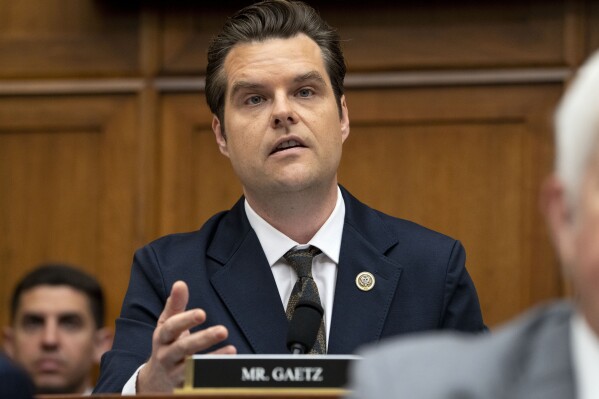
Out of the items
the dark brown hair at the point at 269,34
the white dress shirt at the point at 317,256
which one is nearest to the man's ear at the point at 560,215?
the white dress shirt at the point at 317,256

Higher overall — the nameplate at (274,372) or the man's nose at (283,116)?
the man's nose at (283,116)

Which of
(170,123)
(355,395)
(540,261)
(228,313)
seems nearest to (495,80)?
(540,261)

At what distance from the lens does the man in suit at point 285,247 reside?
8.91 ft

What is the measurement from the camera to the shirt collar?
2.84 m

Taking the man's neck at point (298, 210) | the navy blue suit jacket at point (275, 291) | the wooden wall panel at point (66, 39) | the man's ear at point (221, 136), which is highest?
the wooden wall panel at point (66, 39)

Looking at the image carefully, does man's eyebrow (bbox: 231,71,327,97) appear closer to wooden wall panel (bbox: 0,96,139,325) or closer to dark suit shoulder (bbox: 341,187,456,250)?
dark suit shoulder (bbox: 341,187,456,250)

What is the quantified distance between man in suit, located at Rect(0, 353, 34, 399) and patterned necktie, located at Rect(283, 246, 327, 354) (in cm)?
104

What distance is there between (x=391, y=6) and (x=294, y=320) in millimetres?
2437

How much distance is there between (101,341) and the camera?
4.58 metres

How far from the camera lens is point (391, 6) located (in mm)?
4555

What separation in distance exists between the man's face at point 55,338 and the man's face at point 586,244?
3.37 metres

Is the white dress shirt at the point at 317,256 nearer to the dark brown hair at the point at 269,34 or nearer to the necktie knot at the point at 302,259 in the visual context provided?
the necktie knot at the point at 302,259

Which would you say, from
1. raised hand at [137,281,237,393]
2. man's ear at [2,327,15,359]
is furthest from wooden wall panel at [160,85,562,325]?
raised hand at [137,281,237,393]

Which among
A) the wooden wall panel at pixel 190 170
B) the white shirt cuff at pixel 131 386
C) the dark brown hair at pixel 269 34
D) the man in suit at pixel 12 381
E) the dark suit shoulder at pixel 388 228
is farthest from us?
the wooden wall panel at pixel 190 170
